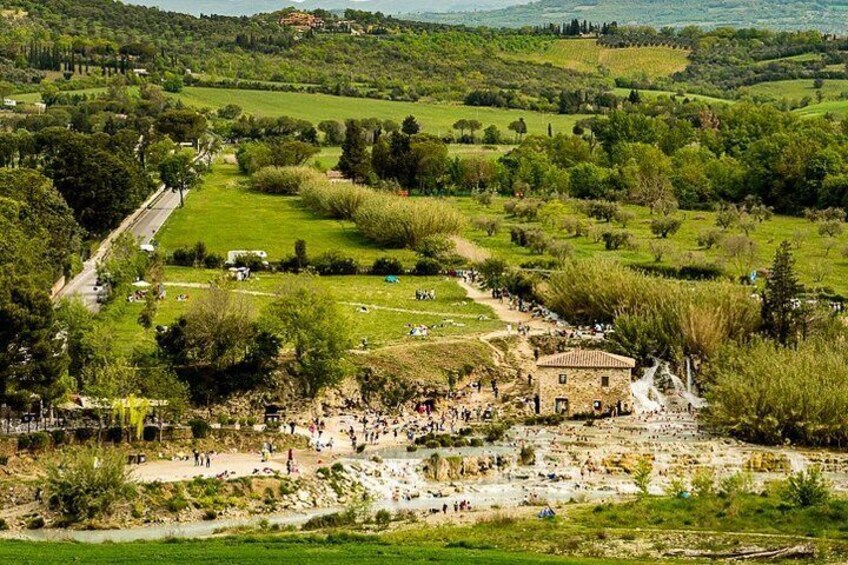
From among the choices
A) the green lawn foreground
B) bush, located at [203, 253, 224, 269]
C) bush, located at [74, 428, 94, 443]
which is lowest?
bush, located at [74, 428, 94, 443]

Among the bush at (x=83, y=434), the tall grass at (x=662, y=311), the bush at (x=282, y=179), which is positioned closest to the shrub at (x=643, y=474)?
the tall grass at (x=662, y=311)

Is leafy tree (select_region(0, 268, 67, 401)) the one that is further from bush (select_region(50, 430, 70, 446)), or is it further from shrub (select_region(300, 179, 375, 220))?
shrub (select_region(300, 179, 375, 220))

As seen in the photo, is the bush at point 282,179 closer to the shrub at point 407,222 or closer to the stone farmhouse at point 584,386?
the shrub at point 407,222

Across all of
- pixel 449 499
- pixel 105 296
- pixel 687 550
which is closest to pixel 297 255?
pixel 105 296

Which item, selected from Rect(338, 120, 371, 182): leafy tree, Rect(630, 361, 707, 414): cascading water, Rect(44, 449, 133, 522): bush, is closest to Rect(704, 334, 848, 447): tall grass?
Rect(630, 361, 707, 414): cascading water

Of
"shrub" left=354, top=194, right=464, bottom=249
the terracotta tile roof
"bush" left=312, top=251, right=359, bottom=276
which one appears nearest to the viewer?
the terracotta tile roof

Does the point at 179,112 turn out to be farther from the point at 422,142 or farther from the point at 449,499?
the point at 449,499
